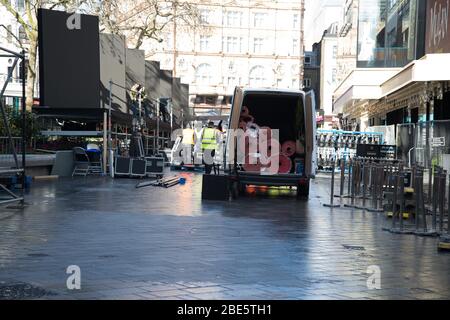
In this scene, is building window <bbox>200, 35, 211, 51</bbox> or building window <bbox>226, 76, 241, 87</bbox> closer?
building window <bbox>200, 35, 211, 51</bbox>

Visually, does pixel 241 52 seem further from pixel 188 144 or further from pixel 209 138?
pixel 209 138

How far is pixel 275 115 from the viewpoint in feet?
64.4

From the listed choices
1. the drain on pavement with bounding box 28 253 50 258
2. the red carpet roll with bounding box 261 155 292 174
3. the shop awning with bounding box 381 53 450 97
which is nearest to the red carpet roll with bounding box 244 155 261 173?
the red carpet roll with bounding box 261 155 292 174

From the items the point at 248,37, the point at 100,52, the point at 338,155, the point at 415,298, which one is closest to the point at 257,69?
the point at 248,37

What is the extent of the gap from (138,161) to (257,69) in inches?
2949

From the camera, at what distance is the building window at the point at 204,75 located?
94812 millimetres

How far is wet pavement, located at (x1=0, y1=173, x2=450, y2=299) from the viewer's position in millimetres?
6496

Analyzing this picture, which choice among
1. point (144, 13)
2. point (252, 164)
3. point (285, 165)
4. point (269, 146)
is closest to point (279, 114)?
point (269, 146)

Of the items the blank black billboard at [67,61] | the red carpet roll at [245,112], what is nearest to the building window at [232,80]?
the blank black billboard at [67,61]

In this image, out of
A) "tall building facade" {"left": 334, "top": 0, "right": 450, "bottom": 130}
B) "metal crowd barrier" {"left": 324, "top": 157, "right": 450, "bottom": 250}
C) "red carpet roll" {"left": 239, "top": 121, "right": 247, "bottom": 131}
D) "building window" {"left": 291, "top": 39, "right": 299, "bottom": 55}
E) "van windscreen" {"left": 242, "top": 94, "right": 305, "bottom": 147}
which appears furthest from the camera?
"building window" {"left": 291, "top": 39, "right": 299, "bottom": 55}

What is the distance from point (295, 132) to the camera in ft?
64.0

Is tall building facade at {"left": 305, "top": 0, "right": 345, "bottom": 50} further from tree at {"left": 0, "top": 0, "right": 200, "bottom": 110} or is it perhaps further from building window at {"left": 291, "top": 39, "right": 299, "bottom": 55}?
tree at {"left": 0, "top": 0, "right": 200, "bottom": 110}

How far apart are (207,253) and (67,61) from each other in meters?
16.6
